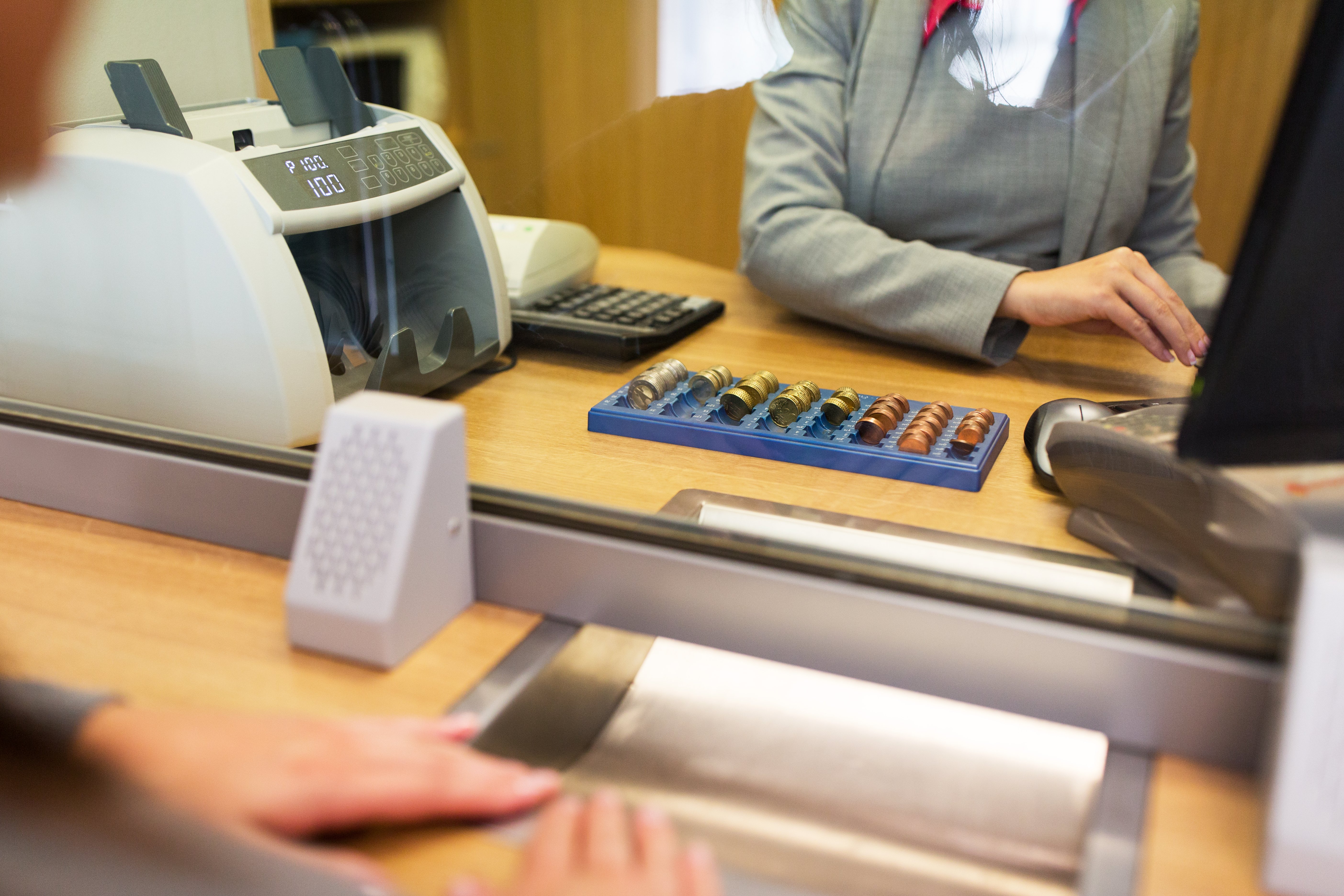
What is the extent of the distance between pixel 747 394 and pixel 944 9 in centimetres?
31

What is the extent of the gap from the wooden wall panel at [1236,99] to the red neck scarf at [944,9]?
0.25 feet

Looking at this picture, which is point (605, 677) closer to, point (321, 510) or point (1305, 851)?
point (321, 510)

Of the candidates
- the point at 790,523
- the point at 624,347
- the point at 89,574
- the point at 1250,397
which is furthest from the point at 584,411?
the point at 1250,397

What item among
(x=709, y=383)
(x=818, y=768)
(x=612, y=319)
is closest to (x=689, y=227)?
(x=612, y=319)

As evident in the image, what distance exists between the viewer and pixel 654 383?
0.78 metres

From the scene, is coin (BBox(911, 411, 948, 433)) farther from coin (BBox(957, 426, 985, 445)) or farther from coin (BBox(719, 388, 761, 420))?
coin (BBox(719, 388, 761, 420))

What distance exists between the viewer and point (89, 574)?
2.12ft

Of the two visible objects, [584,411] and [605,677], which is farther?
[584,411]

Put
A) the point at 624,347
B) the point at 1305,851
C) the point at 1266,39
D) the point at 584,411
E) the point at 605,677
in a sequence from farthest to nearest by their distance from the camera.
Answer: the point at 624,347, the point at 584,411, the point at 605,677, the point at 1266,39, the point at 1305,851

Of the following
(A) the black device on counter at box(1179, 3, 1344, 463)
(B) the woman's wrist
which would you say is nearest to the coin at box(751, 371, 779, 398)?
(B) the woman's wrist

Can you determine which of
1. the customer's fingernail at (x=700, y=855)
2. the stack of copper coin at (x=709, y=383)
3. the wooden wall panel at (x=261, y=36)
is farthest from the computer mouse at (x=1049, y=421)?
the wooden wall panel at (x=261, y=36)

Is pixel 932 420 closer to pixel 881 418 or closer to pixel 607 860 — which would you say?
pixel 881 418

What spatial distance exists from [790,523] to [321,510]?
0.28 m

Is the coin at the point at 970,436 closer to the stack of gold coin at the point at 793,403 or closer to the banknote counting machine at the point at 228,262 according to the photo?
the stack of gold coin at the point at 793,403
